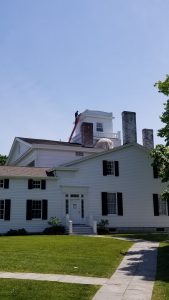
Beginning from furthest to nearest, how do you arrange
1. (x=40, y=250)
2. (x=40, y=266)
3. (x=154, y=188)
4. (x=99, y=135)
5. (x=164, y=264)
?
(x=99, y=135)
(x=154, y=188)
(x=40, y=250)
(x=164, y=264)
(x=40, y=266)

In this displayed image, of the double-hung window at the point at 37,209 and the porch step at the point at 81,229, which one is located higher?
the double-hung window at the point at 37,209

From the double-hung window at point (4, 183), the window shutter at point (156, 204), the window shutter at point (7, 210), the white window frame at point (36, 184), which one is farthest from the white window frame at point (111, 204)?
the double-hung window at point (4, 183)

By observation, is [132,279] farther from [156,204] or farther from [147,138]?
[147,138]

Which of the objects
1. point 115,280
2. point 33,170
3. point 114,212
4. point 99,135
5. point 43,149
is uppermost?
point 99,135

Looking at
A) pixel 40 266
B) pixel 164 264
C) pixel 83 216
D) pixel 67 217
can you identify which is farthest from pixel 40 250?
pixel 83 216

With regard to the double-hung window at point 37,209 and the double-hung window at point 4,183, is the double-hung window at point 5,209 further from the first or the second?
the double-hung window at point 37,209

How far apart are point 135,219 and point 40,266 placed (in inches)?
839

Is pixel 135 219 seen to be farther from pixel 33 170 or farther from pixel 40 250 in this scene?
pixel 40 250

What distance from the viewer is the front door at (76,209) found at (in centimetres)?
3032

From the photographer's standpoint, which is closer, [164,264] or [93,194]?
[164,264]

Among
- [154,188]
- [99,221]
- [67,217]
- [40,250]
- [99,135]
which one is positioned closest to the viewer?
[40,250]

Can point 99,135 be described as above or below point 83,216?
above

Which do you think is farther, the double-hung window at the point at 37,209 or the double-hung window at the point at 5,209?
the double-hung window at the point at 37,209

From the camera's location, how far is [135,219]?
107ft
